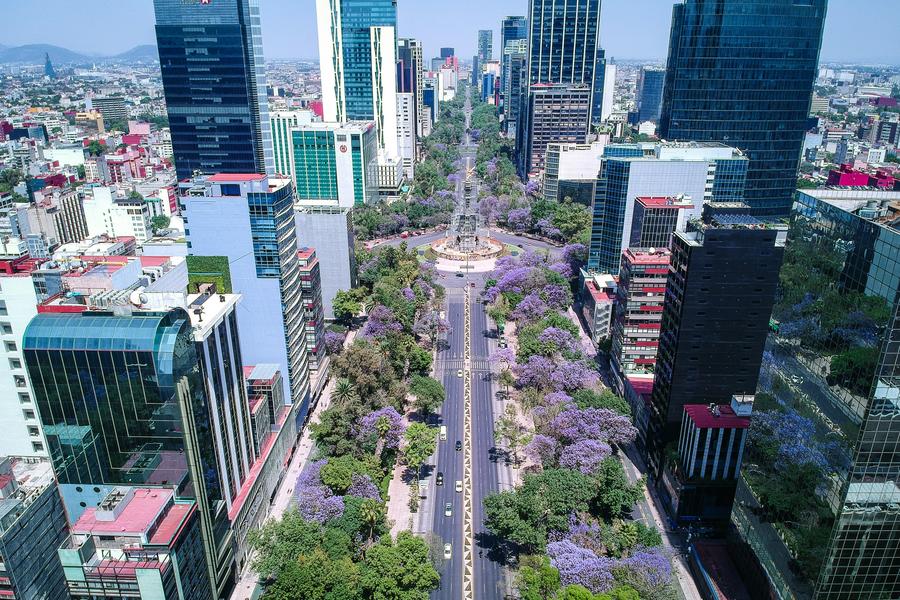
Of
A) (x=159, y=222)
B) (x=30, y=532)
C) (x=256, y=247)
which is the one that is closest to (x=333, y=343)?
(x=256, y=247)

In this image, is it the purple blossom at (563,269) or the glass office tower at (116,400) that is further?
the purple blossom at (563,269)

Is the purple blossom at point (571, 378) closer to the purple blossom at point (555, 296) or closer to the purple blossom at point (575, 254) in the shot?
the purple blossom at point (555, 296)

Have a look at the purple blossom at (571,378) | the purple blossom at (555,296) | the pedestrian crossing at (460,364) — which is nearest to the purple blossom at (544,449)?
the purple blossom at (571,378)

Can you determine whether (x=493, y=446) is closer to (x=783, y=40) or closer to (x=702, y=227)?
(x=702, y=227)

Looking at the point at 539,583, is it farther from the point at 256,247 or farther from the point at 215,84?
the point at 215,84

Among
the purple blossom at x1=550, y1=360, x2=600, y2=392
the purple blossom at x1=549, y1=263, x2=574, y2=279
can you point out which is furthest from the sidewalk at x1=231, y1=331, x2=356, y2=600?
the purple blossom at x1=549, y1=263, x2=574, y2=279

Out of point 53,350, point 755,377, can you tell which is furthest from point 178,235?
point 755,377
